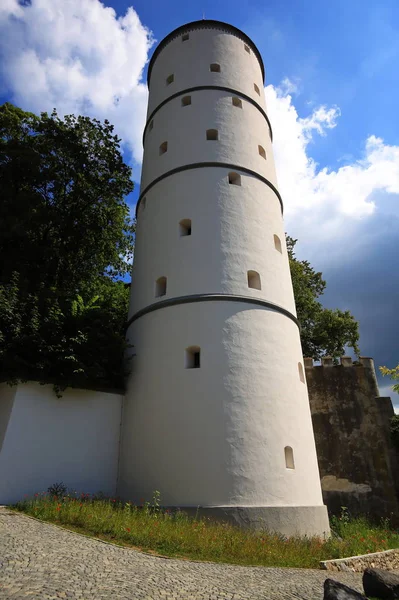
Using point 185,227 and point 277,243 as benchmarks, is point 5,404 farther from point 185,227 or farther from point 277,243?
point 277,243

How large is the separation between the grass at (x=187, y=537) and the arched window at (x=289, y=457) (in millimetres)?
1754

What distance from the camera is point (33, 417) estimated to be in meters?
11.3

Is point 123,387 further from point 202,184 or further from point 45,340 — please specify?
point 202,184

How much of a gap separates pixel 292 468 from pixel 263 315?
418 centimetres

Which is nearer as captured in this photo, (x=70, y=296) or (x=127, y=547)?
(x=127, y=547)

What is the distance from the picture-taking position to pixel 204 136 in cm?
1570

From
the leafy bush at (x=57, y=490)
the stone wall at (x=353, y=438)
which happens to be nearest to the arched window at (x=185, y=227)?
the stone wall at (x=353, y=438)

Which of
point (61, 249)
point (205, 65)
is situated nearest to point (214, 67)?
point (205, 65)

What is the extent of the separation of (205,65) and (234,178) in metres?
5.96

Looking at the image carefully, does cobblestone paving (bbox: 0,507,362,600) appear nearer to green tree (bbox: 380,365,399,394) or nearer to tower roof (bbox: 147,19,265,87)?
green tree (bbox: 380,365,399,394)

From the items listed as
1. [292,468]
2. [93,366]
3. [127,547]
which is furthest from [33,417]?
[292,468]

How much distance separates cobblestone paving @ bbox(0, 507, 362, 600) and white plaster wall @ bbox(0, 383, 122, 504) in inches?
136

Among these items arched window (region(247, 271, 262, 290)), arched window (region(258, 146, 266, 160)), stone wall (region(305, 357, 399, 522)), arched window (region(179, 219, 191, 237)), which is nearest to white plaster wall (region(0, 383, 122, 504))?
arched window (region(247, 271, 262, 290))

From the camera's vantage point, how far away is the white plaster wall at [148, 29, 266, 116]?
17.5 meters
